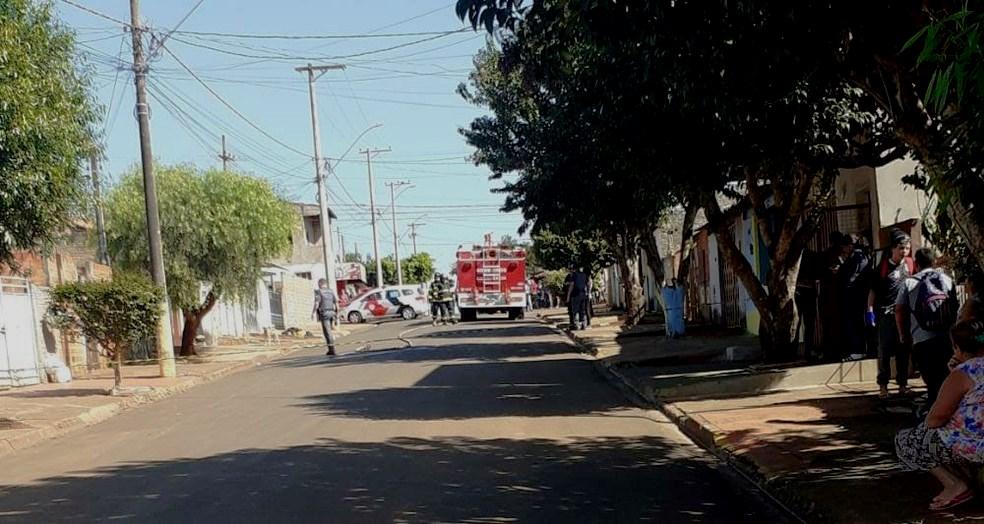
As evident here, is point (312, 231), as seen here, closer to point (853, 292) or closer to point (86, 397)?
point (86, 397)

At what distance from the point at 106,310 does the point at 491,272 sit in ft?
78.4

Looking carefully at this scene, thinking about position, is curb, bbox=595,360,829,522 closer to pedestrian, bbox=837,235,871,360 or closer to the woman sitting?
the woman sitting

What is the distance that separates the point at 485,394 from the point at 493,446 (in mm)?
4275

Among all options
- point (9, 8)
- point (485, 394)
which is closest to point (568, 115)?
point (485, 394)

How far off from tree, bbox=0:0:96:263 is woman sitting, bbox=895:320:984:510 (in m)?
9.49

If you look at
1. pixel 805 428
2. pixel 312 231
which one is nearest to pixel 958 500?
pixel 805 428

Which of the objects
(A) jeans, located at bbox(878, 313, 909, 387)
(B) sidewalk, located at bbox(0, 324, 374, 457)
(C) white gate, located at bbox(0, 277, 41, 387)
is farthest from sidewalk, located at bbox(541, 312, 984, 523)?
(C) white gate, located at bbox(0, 277, 41, 387)

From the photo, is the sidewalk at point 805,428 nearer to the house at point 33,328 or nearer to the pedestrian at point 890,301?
the pedestrian at point 890,301

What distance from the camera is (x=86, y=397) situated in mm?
16000

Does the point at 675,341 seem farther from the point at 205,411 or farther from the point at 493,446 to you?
the point at 493,446

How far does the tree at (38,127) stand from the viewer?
1078 cm

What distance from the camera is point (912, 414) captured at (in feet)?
29.2

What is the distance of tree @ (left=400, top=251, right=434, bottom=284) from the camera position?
9325cm

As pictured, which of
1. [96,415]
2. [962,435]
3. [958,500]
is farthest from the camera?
[96,415]
